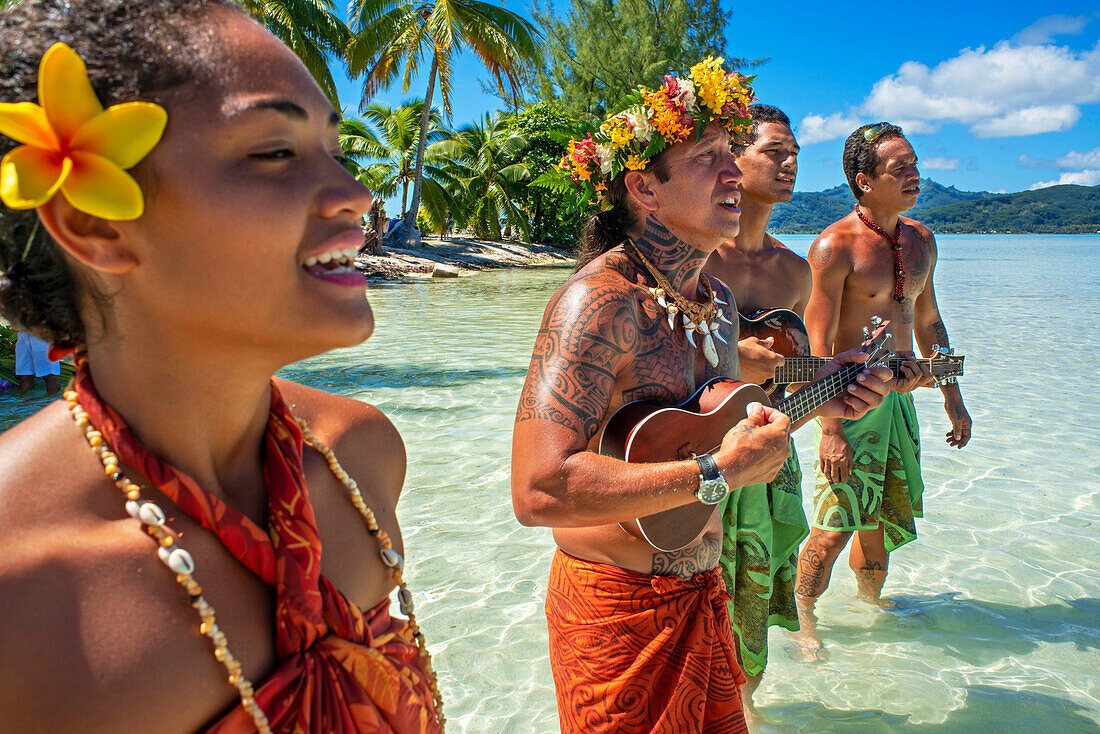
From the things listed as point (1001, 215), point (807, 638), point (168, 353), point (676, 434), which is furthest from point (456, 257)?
point (1001, 215)

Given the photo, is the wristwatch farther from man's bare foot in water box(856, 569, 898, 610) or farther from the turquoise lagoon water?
man's bare foot in water box(856, 569, 898, 610)

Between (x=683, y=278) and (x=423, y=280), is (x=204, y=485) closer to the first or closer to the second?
(x=683, y=278)

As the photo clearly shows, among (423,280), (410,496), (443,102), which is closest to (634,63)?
(443,102)

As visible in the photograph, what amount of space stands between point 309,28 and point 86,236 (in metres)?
22.5

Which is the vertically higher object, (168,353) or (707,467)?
(168,353)

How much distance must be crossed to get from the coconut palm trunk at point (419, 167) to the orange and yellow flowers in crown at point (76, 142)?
25.9m

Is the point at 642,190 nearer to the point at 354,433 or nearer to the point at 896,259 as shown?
the point at 354,433

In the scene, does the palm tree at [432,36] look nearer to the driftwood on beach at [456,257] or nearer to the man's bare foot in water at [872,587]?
the driftwood on beach at [456,257]

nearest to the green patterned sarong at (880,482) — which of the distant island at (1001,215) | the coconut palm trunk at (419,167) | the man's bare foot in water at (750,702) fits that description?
the man's bare foot in water at (750,702)

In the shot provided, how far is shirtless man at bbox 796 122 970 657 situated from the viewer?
4.10 meters

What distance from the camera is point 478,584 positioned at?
4512 mm

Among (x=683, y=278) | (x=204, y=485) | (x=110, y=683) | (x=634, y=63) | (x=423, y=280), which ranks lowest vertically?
(x=423, y=280)

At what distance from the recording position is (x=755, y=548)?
316 centimetres

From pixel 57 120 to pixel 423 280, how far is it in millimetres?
23785
